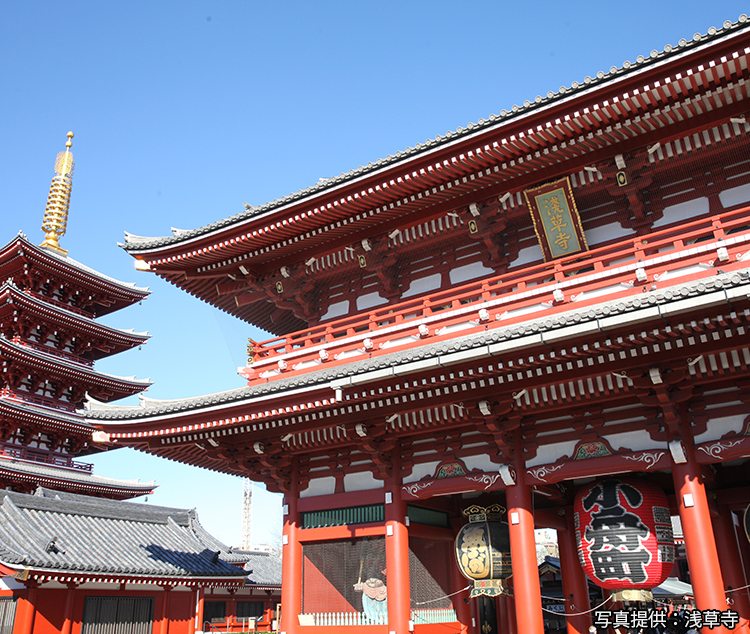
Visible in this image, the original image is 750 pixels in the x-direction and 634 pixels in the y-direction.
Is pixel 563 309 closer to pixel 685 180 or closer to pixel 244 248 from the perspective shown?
pixel 685 180

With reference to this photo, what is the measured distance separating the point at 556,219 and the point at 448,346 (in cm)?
366

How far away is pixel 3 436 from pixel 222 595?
12908 millimetres

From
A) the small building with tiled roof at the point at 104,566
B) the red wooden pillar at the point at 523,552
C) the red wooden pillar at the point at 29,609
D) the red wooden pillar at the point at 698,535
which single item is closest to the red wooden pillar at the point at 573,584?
the red wooden pillar at the point at 523,552

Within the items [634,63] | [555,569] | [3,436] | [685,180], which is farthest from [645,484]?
[3,436]

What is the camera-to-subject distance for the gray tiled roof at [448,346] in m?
8.03

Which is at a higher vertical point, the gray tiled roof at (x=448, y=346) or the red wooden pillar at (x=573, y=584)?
the gray tiled roof at (x=448, y=346)

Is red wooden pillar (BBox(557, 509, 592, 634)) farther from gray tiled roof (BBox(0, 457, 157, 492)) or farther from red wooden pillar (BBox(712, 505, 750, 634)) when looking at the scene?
gray tiled roof (BBox(0, 457, 157, 492))

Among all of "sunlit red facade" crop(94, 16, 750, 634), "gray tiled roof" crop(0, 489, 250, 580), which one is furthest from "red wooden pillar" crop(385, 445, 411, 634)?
"gray tiled roof" crop(0, 489, 250, 580)

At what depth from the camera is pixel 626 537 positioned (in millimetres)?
9617

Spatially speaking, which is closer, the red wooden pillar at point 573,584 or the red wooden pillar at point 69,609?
the red wooden pillar at point 573,584

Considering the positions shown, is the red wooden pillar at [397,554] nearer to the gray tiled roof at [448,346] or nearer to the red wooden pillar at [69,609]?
the gray tiled roof at [448,346]

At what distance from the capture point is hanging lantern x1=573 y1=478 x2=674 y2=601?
9.42 meters

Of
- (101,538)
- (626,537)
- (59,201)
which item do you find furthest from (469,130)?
(59,201)

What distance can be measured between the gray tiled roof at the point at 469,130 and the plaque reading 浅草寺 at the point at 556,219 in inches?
62.1
